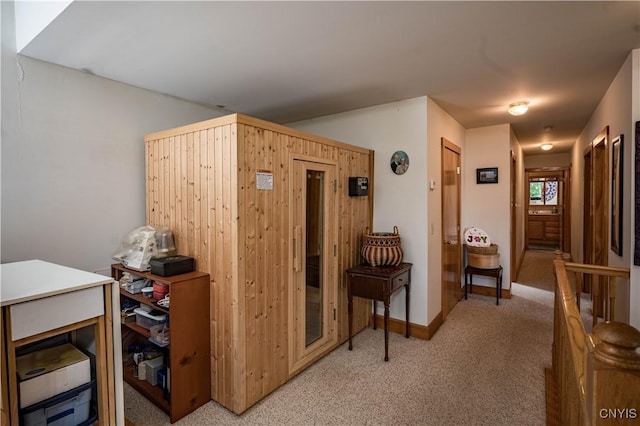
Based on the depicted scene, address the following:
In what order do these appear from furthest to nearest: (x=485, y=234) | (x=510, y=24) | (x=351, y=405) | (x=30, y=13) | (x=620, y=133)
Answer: (x=485, y=234), (x=620, y=133), (x=351, y=405), (x=30, y=13), (x=510, y=24)

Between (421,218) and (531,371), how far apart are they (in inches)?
63.6

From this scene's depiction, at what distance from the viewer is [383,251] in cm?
319

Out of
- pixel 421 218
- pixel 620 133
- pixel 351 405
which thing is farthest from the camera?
pixel 421 218

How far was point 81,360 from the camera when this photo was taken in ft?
5.70

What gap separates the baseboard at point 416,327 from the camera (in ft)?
11.1

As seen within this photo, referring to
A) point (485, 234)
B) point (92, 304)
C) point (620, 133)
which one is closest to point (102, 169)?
point (92, 304)

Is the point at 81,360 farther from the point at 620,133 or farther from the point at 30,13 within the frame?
the point at 620,133

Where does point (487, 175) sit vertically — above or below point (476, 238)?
above

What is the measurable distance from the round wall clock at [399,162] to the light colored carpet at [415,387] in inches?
70.2

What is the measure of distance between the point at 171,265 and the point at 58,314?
31.4 inches

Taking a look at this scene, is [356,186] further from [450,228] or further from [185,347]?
[185,347]

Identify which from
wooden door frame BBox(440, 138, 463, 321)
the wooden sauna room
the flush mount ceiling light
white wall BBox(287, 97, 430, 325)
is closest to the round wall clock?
white wall BBox(287, 97, 430, 325)

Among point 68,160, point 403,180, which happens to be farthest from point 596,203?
point 68,160

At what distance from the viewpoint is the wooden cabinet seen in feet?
7.12
